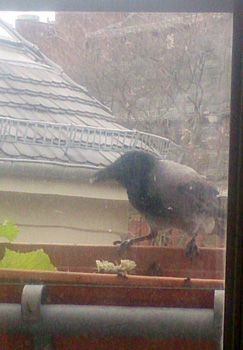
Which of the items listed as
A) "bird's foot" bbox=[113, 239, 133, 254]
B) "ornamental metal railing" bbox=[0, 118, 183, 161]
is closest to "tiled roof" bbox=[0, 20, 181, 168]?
"ornamental metal railing" bbox=[0, 118, 183, 161]

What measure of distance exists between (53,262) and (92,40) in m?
0.34

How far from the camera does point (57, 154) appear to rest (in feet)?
2.38

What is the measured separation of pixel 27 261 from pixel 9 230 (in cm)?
5

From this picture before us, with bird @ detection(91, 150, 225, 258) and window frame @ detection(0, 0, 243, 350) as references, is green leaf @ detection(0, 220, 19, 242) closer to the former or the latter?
bird @ detection(91, 150, 225, 258)

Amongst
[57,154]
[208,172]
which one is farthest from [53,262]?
[208,172]

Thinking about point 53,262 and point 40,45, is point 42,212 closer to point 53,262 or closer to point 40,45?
point 53,262

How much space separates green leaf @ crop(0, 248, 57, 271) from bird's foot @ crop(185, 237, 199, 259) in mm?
200

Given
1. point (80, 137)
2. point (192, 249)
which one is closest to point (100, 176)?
point (80, 137)

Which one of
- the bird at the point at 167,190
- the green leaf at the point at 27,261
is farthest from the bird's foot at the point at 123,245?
the green leaf at the point at 27,261

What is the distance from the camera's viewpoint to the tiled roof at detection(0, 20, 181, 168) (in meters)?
0.72

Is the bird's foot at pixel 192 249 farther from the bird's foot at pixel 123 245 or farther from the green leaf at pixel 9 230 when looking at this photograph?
the green leaf at pixel 9 230

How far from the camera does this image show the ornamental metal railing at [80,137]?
0.72 metres

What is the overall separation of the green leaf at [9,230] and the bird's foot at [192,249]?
0.26 meters

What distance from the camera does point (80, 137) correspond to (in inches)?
28.5
